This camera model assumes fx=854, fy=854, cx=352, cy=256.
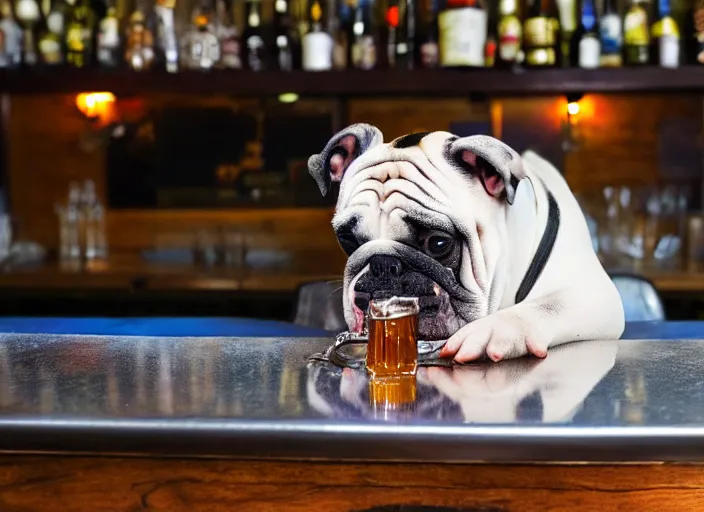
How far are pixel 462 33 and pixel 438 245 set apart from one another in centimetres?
166

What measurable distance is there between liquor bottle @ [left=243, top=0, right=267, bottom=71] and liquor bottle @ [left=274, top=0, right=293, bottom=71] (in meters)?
0.06

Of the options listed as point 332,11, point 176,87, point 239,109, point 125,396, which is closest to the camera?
point 125,396

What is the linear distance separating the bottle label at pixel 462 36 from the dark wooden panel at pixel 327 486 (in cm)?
213

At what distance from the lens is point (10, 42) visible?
3.14 meters

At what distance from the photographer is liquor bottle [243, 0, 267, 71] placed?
122 inches

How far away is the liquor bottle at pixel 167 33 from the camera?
3074mm

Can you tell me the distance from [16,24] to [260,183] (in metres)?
1.09

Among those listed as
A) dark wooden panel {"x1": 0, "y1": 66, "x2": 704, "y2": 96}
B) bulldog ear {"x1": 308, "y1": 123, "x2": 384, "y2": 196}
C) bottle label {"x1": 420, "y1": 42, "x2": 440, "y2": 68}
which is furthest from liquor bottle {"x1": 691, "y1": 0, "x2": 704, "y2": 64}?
bulldog ear {"x1": 308, "y1": 123, "x2": 384, "y2": 196}

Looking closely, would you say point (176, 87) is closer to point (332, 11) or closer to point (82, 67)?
point (82, 67)

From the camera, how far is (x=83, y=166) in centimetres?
370

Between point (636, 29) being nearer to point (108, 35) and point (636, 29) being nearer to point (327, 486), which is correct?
point (108, 35)

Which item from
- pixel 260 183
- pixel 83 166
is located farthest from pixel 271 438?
pixel 83 166

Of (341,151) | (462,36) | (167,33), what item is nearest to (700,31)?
(462,36)

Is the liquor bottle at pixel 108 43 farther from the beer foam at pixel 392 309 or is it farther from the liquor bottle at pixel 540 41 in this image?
the beer foam at pixel 392 309
